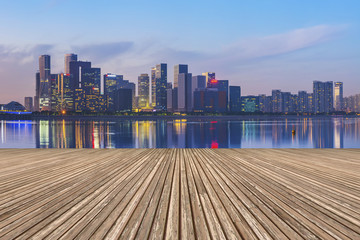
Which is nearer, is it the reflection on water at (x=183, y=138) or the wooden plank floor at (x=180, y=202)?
the wooden plank floor at (x=180, y=202)

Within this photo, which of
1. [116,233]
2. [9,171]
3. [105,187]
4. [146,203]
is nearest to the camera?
[116,233]

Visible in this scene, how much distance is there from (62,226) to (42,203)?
4.85ft

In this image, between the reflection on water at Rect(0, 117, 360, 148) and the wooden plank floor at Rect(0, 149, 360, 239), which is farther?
the reflection on water at Rect(0, 117, 360, 148)

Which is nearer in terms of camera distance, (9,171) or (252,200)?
(252,200)

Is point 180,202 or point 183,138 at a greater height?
point 180,202

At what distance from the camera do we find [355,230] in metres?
4.27

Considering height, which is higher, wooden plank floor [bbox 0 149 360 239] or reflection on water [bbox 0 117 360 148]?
wooden plank floor [bbox 0 149 360 239]

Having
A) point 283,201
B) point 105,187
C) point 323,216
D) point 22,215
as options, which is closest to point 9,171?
point 105,187

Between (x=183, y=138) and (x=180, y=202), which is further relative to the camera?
(x=183, y=138)

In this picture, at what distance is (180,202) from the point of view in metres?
5.56

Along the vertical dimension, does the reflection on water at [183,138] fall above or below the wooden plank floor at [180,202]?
below

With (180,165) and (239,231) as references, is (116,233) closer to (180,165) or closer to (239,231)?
(239,231)

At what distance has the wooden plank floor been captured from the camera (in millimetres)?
4199

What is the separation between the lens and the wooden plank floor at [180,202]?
4199 millimetres
